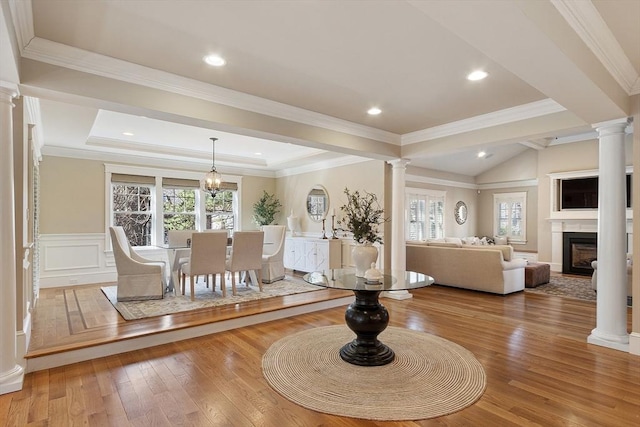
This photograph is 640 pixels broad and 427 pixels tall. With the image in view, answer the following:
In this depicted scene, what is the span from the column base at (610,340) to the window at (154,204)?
695 centimetres

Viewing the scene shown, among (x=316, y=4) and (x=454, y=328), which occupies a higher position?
(x=316, y=4)

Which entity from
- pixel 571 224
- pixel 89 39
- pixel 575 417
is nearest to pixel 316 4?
pixel 89 39

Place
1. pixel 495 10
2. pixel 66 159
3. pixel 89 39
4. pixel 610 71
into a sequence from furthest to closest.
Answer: pixel 66 159, pixel 610 71, pixel 89 39, pixel 495 10

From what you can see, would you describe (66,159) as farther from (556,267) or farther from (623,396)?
(556,267)

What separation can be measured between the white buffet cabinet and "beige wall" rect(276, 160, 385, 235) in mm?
540

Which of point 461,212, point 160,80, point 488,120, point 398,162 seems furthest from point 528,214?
point 160,80

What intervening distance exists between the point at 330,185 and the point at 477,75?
4527 millimetres

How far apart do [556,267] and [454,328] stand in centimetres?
620

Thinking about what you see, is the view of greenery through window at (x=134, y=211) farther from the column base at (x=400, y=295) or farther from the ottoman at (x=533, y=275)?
the ottoman at (x=533, y=275)

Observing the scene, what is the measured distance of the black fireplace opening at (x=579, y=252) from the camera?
A: 7.85 m

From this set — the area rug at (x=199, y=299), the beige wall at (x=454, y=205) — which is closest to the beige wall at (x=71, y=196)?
the area rug at (x=199, y=299)

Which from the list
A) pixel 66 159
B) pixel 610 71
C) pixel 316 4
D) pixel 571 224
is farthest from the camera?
pixel 571 224

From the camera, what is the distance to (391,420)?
6.90 feet

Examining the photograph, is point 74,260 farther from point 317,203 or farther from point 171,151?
→ point 317,203
